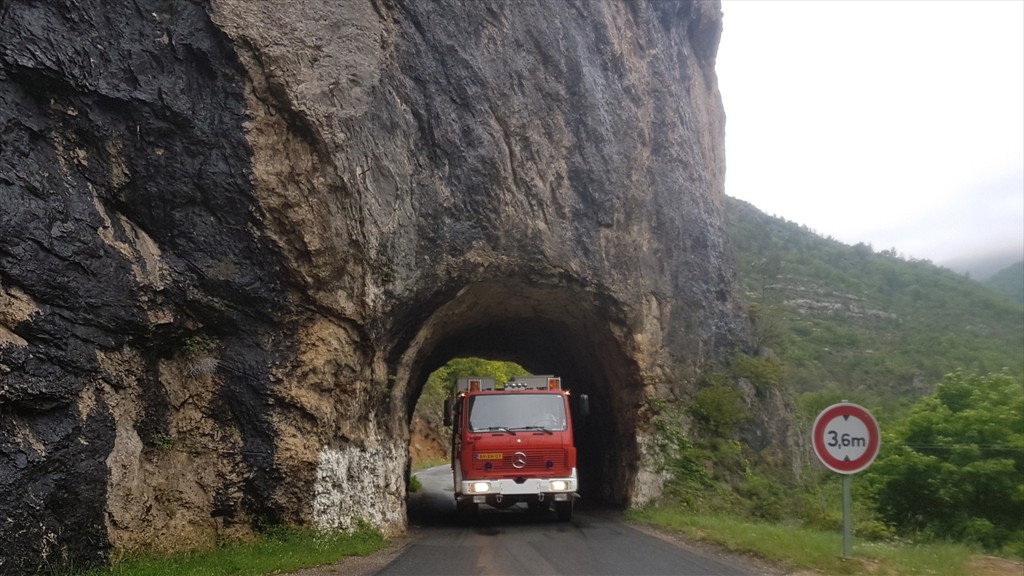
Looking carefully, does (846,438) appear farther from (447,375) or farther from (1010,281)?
(1010,281)

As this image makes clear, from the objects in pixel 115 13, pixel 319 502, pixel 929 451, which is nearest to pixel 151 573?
pixel 319 502

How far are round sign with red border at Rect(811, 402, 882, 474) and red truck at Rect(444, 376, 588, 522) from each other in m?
7.64

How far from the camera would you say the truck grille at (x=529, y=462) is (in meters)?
13.8

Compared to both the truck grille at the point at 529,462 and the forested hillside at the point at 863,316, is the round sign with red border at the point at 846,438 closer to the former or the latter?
the truck grille at the point at 529,462

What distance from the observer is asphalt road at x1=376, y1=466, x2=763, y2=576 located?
869 centimetres

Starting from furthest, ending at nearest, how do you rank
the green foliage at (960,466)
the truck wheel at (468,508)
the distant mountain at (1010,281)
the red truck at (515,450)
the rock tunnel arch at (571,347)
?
the distant mountain at (1010,281), the rock tunnel arch at (571,347), the truck wheel at (468,508), the red truck at (515,450), the green foliage at (960,466)

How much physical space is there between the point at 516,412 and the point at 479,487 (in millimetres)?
1714

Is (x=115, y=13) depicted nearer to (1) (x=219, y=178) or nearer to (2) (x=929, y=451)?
(1) (x=219, y=178)

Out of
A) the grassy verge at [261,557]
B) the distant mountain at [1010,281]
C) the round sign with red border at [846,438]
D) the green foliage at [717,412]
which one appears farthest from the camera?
the distant mountain at [1010,281]

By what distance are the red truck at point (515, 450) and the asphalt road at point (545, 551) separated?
630mm

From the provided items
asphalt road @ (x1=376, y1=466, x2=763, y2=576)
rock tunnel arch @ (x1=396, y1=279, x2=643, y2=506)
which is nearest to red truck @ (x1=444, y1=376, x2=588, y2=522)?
asphalt road @ (x1=376, y1=466, x2=763, y2=576)

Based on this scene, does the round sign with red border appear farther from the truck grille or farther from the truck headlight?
the truck headlight

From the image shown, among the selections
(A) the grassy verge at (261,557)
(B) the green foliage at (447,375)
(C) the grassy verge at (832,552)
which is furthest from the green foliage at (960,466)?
(B) the green foliage at (447,375)

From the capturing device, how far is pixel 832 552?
8.34 meters
